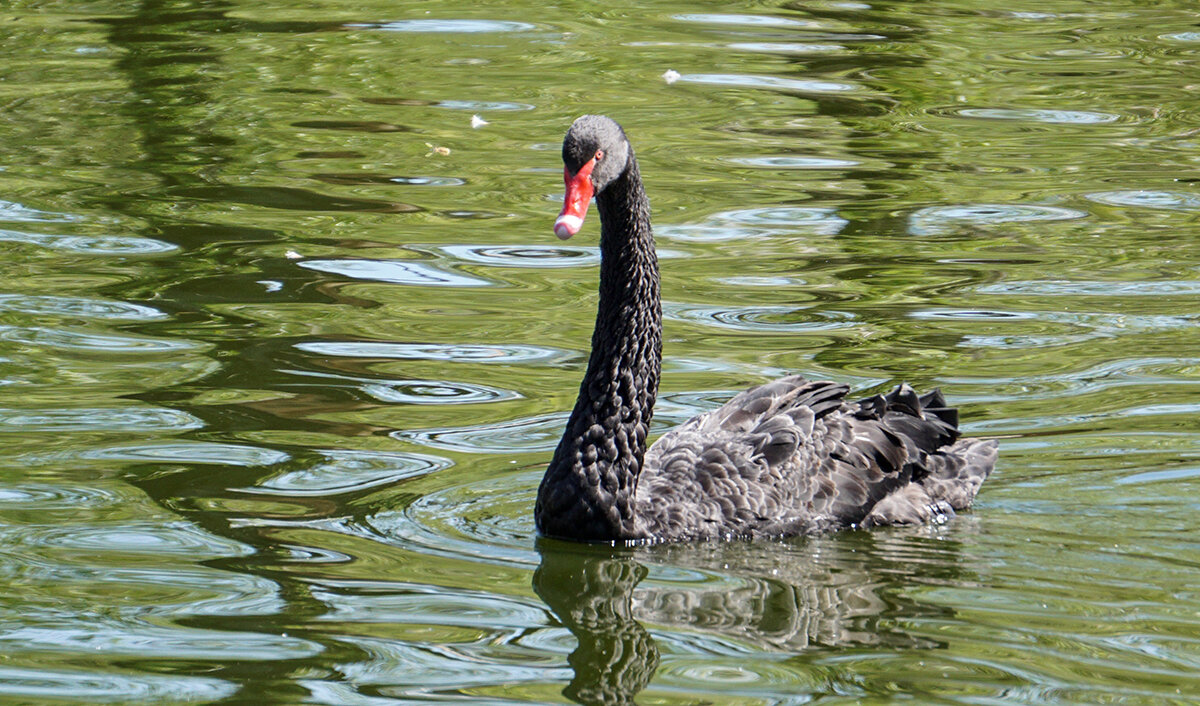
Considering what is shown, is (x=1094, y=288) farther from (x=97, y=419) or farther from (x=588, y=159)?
(x=97, y=419)

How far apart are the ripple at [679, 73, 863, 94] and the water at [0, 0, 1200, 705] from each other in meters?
0.04

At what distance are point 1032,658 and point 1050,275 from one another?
4.93 metres

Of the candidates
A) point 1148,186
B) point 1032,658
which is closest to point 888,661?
point 1032,658

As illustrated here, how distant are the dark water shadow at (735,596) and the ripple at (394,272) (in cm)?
361

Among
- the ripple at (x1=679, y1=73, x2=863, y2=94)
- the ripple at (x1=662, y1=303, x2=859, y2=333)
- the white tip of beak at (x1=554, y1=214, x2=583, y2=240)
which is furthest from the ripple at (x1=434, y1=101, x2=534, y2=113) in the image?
the white tip of beak at (x1=554, y1=214, x2=583, y2=240)

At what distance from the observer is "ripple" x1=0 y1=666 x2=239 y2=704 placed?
5.02m

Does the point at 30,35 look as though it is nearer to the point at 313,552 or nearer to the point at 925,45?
the point at 925,45

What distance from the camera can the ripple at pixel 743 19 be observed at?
54.5 ft

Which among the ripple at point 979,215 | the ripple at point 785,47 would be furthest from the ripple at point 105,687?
the ripple at point 785,47

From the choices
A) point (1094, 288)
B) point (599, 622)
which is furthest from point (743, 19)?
point (599, 622)

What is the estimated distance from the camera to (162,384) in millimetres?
8086

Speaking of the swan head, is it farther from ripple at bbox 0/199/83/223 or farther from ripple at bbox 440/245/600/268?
ripple at bbox 0/199/83/223

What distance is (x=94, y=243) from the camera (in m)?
10.4

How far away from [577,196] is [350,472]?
5.70 feet
